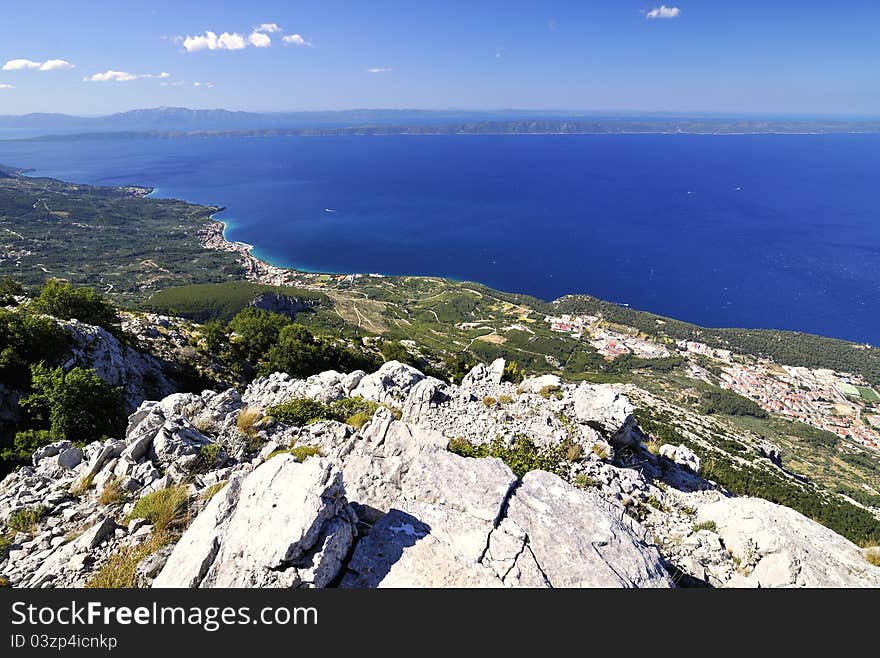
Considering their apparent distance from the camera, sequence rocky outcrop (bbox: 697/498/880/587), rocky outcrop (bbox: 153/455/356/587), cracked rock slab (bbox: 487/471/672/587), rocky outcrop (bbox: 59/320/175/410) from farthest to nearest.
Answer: rocky outcrop (bbox: 59/320/175/410)
rocky outcrop (bbox: 697/498/880/587)
cracked rock slab (bbox: 487/471/672/587)
rocky outcrop (bbox: 153/455/356/587)

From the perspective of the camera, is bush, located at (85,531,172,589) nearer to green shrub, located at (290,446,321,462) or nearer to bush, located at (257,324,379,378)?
green shrub, located at (290,446,321,462)

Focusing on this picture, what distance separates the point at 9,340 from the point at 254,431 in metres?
19.5

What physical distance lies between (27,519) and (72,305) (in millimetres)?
33597

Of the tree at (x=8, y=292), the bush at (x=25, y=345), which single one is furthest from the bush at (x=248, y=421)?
the tree at (x=8, y=292)

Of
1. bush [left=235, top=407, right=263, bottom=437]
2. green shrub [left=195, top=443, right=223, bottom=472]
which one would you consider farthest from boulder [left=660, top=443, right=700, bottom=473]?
green shrub [left=195, top=443, right=223, bottom=472]

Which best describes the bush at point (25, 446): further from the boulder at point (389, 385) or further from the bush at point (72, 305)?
the bush at point (72, 305)

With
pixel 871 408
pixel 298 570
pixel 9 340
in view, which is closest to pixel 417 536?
pixel 298 570

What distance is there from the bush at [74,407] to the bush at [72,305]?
1734 centimetres

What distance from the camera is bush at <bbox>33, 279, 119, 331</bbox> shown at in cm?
3494

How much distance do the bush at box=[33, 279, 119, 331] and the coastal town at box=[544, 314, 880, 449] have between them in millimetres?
134930

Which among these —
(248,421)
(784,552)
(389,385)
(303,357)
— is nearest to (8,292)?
(303,357)

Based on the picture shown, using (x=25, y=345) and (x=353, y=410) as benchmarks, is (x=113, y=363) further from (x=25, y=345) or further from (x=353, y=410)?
(x=353, y=410)

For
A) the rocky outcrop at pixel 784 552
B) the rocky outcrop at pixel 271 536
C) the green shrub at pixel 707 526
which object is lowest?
the green shrub at pixel 707 526

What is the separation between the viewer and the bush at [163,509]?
1071cm
